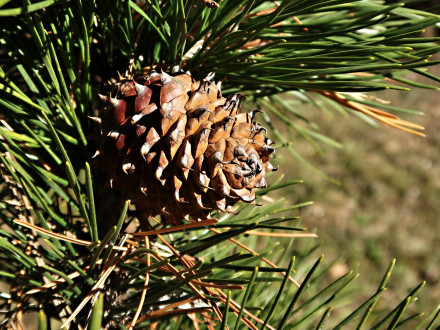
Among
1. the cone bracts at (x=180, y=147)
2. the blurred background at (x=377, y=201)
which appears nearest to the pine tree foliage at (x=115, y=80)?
the cone bracts at (x=180, y=147)

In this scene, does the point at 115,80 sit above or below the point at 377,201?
above

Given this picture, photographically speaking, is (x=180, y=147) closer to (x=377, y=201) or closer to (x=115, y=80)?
(x=115, y=80)

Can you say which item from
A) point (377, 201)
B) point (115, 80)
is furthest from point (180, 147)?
point (377, 201)

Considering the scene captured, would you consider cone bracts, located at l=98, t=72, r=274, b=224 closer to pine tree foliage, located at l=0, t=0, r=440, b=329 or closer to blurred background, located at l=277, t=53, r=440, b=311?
pine tree foliage, located at l=0, t=0, r=440, b=329

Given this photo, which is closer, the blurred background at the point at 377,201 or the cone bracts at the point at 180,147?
the cone bracts at the point at 180,147

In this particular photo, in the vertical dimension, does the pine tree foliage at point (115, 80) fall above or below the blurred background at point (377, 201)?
above

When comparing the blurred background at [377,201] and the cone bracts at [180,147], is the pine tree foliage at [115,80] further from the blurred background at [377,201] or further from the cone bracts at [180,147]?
the blurred background at [377,201]
